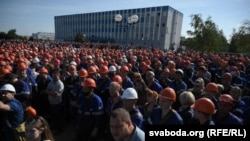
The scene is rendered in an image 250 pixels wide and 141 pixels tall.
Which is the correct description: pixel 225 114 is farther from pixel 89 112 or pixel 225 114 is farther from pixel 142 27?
pixel 142 27

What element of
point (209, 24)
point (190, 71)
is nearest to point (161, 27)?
point (209, 24)

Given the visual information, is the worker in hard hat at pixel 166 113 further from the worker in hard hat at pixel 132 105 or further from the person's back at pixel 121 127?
the person's back at pixel 121 127

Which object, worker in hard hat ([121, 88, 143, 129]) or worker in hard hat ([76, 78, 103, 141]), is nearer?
worker in hard hat ([121, 88, 143, 129])

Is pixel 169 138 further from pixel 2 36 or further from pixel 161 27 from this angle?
pixel 161 27

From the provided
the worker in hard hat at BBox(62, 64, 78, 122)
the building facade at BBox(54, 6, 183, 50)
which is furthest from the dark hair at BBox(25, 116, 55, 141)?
the building facade at BBox(54, 6, 183, 50)

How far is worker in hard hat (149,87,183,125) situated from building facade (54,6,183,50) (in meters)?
43.6

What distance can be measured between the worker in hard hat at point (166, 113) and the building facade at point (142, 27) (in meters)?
43.6

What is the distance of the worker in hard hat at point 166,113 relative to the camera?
Answer: 4.36 m

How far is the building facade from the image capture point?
60094 mm

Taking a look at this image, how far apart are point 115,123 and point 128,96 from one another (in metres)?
1.85

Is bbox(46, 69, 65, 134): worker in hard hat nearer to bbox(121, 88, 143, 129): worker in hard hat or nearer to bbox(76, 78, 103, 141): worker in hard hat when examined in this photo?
bbox(76, 78, 103, 141): worker in hard hat

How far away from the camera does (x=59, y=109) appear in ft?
24.8

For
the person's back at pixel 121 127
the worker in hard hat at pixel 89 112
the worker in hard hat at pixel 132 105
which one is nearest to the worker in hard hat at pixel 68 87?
the worker in hard hat at pixel 89 112

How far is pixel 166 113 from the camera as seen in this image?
453 cm
